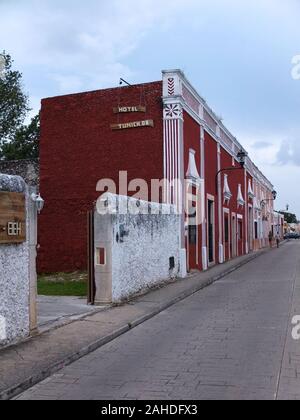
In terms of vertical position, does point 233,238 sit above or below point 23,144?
below

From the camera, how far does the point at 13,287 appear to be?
26.3ft

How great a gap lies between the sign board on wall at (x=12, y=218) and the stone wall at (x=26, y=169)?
1580 centimetres

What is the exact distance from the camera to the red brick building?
19500 millimetres

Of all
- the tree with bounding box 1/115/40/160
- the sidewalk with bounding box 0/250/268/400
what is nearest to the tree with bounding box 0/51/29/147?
the tree with bounding box 1/115/40/160

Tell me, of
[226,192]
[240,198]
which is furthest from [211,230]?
[240,198]

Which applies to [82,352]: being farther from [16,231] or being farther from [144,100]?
[144,100]

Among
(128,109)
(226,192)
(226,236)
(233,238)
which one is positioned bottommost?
(233,238)

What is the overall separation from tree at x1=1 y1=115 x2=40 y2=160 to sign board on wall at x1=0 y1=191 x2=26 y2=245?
31.8 m

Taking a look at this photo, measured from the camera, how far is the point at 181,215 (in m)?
19.4

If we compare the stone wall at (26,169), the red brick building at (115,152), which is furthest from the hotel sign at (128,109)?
the stone wall at (26,169)

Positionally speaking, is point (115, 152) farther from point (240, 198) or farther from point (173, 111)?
point (240, 198)

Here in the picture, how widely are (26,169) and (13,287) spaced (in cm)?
1749

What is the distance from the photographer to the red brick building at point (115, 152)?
64.0 feet

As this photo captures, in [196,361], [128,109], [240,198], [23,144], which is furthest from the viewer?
[23,144]
